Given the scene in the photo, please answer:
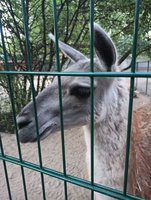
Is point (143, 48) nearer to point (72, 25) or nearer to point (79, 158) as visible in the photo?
point (72, 25)

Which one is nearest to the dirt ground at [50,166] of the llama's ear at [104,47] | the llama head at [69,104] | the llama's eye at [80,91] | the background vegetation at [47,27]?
the background vegetation at [47,27]

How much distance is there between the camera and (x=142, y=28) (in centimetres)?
458

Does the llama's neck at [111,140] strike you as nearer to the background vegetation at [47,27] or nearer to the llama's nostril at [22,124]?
the llama's nostril at [22,124]

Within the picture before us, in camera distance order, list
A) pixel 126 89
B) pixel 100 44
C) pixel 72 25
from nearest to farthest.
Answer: pixel 100 44, pixel 126 89, pixel 72 25

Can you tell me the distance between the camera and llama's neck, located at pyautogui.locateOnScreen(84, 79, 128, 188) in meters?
1.52

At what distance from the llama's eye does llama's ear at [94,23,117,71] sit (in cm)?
20

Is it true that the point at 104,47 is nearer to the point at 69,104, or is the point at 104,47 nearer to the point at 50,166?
the point at 69,104

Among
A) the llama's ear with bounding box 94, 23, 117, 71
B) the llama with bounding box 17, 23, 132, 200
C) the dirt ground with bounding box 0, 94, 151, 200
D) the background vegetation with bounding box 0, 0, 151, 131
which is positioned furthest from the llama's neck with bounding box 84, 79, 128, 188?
the background vegetation with bounding box 0, 0, 151, 131

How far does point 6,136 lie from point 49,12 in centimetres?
258

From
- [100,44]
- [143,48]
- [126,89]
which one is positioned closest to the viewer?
[100,44]

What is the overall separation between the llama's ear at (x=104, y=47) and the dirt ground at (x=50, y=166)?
70.0 inches

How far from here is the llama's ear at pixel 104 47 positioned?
46.3 inches

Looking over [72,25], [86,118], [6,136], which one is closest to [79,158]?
[6,136]

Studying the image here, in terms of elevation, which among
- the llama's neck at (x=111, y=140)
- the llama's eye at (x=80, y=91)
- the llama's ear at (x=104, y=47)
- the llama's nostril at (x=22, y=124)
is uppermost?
Result: the llama's ear at (x=104, y=47)
